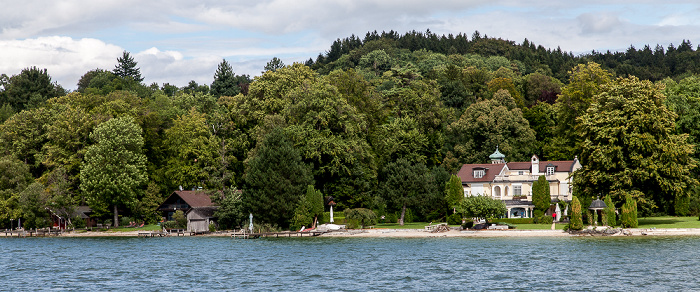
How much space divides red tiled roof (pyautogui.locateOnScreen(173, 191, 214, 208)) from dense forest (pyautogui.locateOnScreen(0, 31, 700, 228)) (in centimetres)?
153

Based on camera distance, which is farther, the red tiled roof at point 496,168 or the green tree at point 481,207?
the red tiled roof at point 496,168

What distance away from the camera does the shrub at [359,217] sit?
73062 millimetres

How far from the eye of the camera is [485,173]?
8288cm

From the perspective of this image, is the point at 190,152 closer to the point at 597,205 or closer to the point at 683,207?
the point at 597,205

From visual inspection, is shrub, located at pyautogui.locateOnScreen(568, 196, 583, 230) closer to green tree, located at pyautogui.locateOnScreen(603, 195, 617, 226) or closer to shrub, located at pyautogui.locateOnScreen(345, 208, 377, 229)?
green tree, located at pyautogui.locateOnScreen(603, 195, 617, 226)

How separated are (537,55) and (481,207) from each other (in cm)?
9309

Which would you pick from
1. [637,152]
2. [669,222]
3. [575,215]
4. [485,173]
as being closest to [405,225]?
[485,173]

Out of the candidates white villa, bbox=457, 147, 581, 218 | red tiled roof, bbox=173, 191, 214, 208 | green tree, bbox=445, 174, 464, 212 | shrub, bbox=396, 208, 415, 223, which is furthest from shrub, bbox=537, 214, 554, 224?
red tiled roof, bbox=173, 191, 214, 208

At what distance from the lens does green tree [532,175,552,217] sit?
245 ft

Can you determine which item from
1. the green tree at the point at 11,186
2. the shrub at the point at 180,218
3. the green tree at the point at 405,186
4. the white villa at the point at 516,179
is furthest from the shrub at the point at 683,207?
the green tree at the point at 11,186

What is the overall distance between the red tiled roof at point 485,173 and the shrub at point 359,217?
46.3ft

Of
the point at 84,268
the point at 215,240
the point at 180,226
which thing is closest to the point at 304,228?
the point at 215,240

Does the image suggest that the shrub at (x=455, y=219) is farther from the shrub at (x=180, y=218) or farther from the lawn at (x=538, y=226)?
the shrub at (x=180, y=218)

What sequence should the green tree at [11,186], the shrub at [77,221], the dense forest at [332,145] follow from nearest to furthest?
1. the dense forest at [332,145]
2. the green tree at [11,186]
3. the shrub at [77,221]
